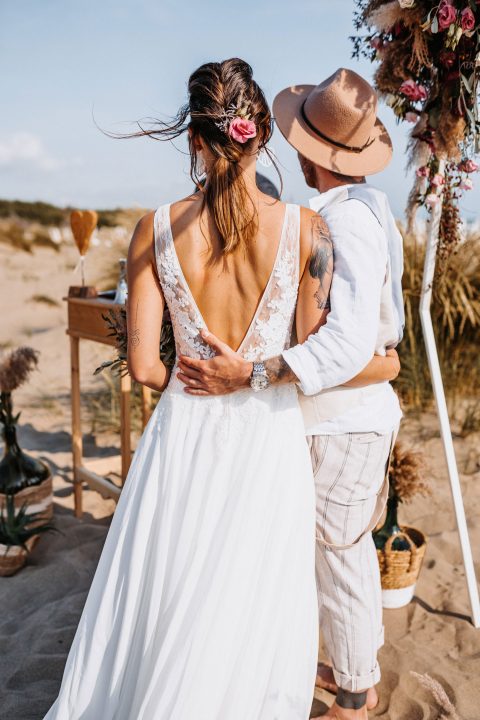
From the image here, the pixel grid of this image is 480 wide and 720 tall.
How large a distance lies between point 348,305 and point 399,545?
160cm

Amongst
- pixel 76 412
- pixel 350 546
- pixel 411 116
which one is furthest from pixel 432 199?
pixel 76 412

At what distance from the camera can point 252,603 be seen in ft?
5.45

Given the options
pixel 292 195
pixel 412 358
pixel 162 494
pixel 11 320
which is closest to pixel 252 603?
pixel 162 494

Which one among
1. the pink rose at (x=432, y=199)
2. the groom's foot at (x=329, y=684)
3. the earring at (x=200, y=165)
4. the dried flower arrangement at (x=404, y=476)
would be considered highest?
the pink rose at (x=432, y=199)

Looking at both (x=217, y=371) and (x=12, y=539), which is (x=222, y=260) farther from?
(x=12, y=539)

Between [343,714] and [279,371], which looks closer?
[279,371]

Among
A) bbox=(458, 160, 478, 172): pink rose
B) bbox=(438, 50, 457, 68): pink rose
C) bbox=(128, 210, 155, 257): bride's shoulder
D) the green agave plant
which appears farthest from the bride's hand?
the green agave plant

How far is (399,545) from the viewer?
2.83 meters

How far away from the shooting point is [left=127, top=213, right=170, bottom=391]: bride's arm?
1687 millimetres

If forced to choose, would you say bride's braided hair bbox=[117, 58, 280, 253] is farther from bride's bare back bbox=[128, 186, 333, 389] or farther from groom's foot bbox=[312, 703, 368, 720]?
groom's foot bbox=[312, 703, 368, 720]

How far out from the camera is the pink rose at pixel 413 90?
2.26 metres

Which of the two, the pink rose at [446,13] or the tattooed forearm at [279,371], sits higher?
the pink rose at [446,13]

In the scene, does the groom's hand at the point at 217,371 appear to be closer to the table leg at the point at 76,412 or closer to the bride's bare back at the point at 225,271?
the bride's bare back at the point at 225,271

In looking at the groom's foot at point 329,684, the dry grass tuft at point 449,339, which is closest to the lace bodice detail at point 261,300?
the groom's foot at point 329,684
